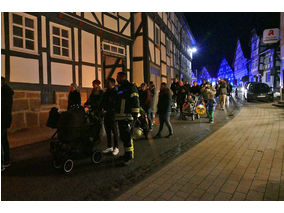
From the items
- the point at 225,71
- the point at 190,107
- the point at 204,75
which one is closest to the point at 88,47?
the point at 190,107

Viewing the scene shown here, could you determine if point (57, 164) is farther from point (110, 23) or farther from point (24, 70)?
point (110, 23)

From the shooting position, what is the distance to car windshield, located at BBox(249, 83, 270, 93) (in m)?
19.5

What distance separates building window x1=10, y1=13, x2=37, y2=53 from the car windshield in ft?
60.7

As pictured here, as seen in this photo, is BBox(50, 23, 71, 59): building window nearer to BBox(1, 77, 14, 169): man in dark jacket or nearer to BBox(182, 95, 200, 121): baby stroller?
BBox(1, 77, 14, 169): man in dark jacket

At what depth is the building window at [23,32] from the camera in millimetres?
8266

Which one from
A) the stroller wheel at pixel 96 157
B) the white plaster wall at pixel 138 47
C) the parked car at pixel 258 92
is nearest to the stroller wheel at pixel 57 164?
the stroller wheel at pixel 96 157

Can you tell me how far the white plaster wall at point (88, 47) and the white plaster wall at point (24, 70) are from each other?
9.82ft

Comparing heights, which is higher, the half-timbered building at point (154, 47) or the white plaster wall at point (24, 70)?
the half-timbered building at point (154, 47)

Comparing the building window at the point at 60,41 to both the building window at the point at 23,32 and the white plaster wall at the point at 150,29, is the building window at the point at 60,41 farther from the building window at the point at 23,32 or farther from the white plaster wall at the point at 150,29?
the white plaster wall at the point at 150,29

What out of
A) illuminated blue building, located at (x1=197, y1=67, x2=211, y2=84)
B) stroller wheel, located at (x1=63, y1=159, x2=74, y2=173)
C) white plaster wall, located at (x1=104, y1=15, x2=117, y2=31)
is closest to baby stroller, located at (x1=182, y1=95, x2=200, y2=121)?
white plaster wall, located at (x1=104, y1=15, x2=117, y2=31)

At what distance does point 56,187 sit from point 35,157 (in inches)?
77.1

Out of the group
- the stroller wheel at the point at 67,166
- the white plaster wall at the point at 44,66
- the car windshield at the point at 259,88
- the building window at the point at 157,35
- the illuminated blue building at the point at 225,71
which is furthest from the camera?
the illuminated blue building at the point at 225,71

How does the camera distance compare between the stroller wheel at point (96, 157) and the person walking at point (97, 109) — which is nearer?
the stroller wheel at point (96, 157)

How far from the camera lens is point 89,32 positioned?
11.8 meters
